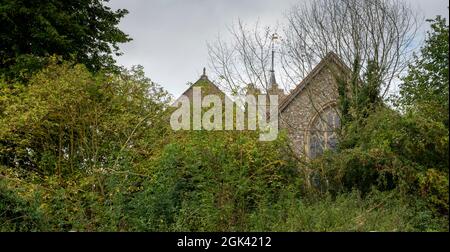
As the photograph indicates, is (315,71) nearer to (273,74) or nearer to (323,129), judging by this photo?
(273,74)

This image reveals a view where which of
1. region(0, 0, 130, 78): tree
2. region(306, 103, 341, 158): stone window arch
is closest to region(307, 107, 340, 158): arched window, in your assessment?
region(306, 103, 341, 158): stone window arch

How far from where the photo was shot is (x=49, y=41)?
14391mm

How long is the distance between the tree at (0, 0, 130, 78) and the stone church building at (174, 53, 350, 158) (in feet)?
19.1

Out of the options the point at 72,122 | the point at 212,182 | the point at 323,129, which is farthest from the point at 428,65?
the point at 72,122

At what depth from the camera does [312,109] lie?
20.2 meters

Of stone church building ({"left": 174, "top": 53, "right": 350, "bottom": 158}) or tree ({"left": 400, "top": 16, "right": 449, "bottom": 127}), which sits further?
stone church building ({"left": 174, "top": 53, "right": 350, "bottom": 158})

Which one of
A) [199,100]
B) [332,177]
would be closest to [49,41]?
[199,100]

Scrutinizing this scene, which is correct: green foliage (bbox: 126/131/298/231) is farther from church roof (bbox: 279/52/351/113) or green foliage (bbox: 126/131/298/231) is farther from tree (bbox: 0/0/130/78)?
church roof (bbox: 279/52/351/113)

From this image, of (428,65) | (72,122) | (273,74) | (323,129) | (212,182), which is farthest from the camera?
(323,129)

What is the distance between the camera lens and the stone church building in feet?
61.3

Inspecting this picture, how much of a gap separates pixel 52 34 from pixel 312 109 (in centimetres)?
997

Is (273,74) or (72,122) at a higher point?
(273,74)

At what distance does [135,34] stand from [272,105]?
4732 millimetres

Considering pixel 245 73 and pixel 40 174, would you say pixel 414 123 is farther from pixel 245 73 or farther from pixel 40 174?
pixel 245 73
